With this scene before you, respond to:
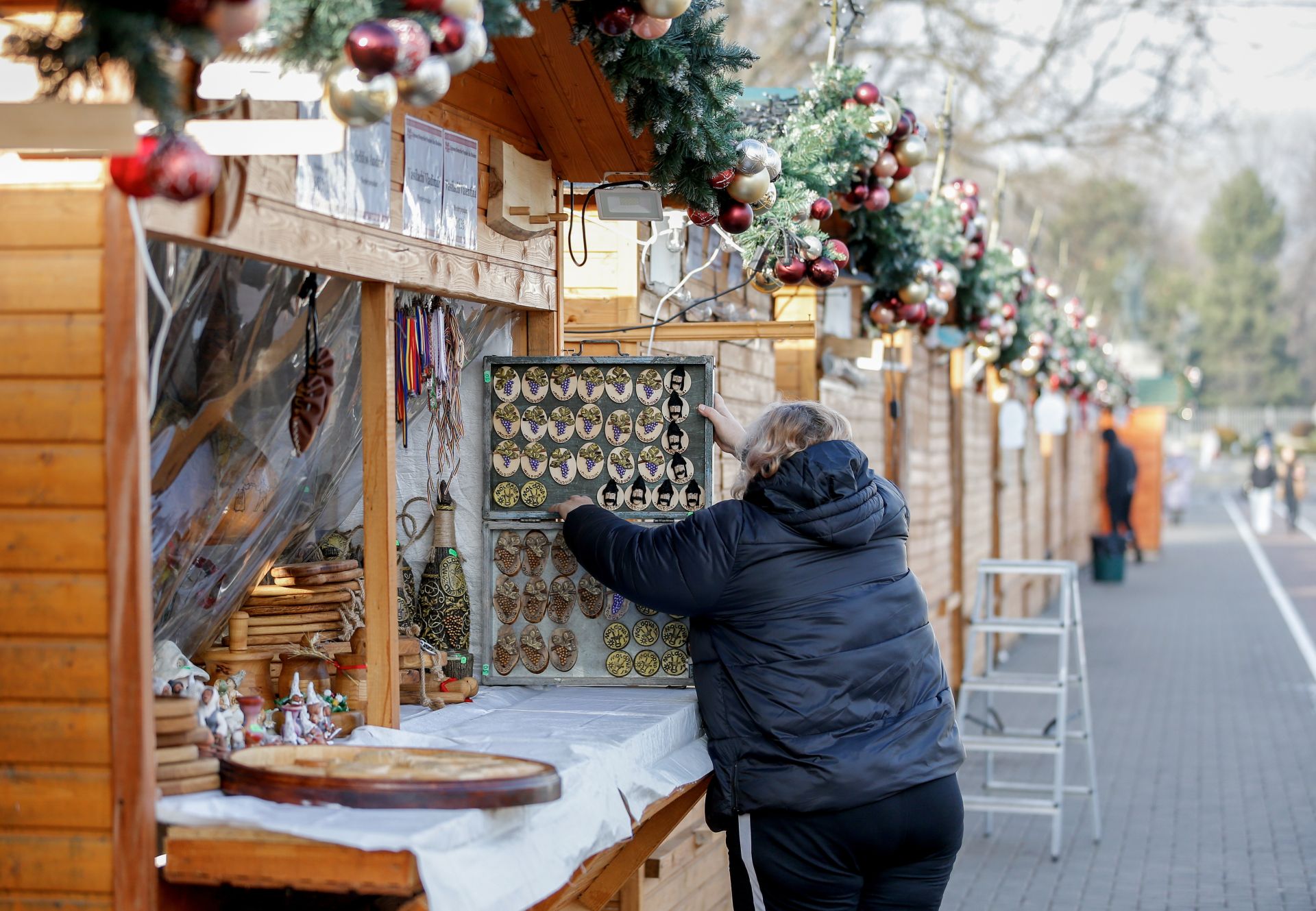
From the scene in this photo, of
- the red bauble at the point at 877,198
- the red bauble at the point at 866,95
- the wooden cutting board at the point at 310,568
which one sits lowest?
the wooden cutting board at the point at 310,568

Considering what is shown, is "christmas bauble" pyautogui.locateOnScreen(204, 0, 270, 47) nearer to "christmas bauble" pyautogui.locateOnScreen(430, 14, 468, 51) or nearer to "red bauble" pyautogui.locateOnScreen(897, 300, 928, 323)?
"christmas bauble" pyautogui.locateOnScreen(430, 14, 468, 51)

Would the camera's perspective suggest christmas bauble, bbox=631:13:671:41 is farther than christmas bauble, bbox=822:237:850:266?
No

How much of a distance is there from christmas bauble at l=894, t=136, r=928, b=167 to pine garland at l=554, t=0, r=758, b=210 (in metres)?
2.33

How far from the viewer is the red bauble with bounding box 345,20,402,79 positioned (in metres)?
2.43

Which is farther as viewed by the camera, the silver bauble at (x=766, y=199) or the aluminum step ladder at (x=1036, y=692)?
the aluminum step ladder at (x=1036, y=692)

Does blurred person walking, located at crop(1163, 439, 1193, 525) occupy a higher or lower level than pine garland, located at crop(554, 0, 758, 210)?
lower

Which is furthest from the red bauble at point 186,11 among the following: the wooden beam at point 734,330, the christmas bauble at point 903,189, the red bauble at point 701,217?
the christmas bauble at point 903,189

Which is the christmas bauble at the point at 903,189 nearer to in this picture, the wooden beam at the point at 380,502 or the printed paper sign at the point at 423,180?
the printed paper sign at the point at 423,180

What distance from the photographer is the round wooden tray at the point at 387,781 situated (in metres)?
2.82

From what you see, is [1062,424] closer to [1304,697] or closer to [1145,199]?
[1304,697]

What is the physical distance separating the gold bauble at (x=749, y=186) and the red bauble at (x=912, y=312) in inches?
152

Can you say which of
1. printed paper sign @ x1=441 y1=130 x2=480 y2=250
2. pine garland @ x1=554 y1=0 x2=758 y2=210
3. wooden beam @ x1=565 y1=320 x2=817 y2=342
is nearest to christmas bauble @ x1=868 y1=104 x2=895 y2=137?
wooden beam @ x1=565 y1=320 x2=817 y2=342

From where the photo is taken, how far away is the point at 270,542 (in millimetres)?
4020

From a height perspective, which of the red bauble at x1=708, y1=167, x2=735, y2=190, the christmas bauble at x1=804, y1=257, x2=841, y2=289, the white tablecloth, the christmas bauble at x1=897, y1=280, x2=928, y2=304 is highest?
the christmas bauble at x1=897, y1=280, x2=928, y2=304
